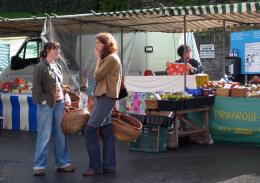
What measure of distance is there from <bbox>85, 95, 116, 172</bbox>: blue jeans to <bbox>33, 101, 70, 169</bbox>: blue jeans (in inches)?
18.9

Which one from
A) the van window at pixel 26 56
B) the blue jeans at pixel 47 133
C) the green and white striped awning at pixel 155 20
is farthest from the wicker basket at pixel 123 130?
the van window at pixel 26 56

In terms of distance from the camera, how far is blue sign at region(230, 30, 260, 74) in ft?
56.5

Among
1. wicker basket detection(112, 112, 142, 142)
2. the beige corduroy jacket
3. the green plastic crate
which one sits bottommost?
the green plastic crate

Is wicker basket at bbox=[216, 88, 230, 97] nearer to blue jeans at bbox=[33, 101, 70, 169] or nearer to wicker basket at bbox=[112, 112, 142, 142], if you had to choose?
wicker basket at bbox=[112, 112, 142, 142]

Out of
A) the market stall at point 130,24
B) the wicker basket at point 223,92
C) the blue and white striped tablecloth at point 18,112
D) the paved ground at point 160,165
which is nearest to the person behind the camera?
the paved ground at point 160,165

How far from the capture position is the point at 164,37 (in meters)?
15.3

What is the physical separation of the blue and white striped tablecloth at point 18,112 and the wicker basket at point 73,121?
4702 millimetres

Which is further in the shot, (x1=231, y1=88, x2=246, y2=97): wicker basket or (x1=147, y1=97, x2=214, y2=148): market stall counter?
(x1=231, y1=88, x2=246, y2=97): wicker basket

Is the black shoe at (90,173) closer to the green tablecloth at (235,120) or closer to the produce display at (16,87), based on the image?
the green tablecloth at (235,120)

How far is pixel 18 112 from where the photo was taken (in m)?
12.1

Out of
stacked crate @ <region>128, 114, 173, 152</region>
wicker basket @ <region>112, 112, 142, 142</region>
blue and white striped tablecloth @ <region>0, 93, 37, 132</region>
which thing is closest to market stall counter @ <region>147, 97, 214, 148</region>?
stacked crate @ <region>128, 114, 173, 152</region>

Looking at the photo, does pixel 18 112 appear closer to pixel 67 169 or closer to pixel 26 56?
pixel 26 56

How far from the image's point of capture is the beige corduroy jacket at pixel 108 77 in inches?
265

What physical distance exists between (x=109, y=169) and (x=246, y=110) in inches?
135
